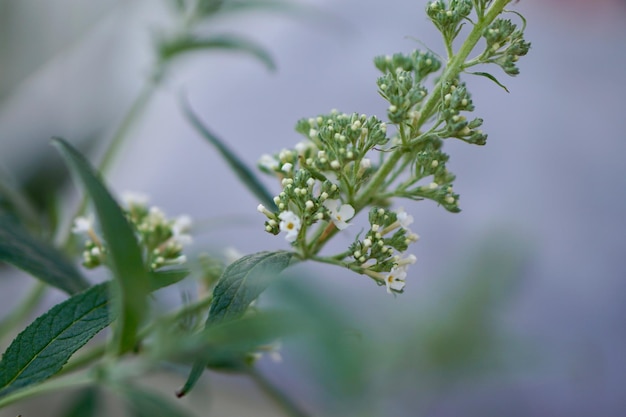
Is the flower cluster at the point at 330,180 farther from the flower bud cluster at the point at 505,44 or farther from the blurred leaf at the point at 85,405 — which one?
the blurred leaf at the point at 85,405

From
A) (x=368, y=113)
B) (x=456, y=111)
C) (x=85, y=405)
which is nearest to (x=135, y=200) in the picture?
(x=85, y=405)

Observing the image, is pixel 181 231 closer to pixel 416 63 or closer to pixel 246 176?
pixel 246 176

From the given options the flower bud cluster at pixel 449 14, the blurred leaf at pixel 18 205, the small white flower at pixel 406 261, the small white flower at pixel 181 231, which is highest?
the flower bud cluster at pixel 449 14

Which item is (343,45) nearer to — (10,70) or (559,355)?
(10,70)

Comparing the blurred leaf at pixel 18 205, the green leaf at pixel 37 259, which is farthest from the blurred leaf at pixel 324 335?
the blurred leaf at pixel 18 205

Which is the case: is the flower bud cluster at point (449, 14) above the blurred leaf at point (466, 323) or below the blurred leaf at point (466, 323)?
above

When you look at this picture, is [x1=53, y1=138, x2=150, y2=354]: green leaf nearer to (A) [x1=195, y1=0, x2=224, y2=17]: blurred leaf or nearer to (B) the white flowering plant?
(B) the white flowering plant

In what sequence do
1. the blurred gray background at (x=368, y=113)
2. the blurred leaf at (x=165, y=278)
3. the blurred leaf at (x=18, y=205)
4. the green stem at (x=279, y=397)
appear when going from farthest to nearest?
1. the blurred gray background at (x=368, y=113)
2. the blurred leaf at (x=18, y=205)
3. the green stem at (x=279, y=397)
4. the blurred leaf at (x=165, y=278)

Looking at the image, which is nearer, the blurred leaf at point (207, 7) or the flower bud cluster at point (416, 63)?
the flower bud cluster at point (416, 63)
